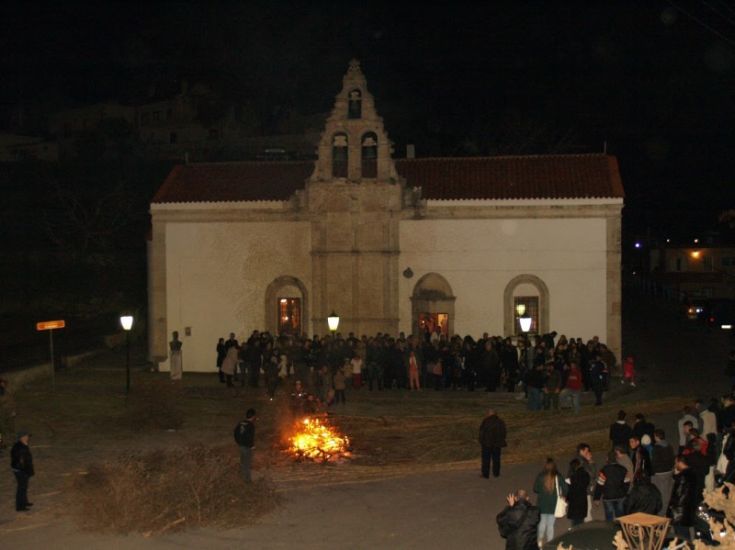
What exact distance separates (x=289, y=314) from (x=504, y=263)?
6993 millimetres

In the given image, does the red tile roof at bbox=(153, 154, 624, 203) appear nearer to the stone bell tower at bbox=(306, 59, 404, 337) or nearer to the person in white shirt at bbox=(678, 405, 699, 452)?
the stone bell tower at bbox=(306, 59, 404, 337)

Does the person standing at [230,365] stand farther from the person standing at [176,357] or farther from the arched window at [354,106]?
the arched window at [354,106]

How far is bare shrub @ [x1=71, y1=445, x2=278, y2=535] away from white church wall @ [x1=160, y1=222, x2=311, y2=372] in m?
16.0

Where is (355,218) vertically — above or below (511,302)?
above

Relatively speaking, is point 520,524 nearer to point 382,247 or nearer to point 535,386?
point 535,386

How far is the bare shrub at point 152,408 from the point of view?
2027cm

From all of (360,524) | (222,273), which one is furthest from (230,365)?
(360,524)

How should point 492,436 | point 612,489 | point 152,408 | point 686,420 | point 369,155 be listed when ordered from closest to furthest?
point 612,489 → point 686,420 → point 492,436 → point 152,408 → point 369,155

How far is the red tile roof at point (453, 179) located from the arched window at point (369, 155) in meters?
1.44

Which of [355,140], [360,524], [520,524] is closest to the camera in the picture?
[520,524]

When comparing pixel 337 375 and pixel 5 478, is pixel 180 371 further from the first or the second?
pixel 5 478

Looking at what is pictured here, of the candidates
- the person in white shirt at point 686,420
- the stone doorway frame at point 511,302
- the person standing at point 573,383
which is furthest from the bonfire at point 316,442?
the stone doorway frame at point 511,302

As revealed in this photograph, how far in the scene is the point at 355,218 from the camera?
29188 mm

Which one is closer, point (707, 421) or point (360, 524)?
point (360, 524)
